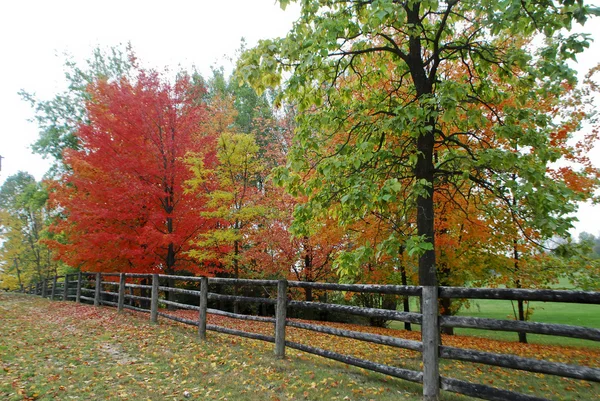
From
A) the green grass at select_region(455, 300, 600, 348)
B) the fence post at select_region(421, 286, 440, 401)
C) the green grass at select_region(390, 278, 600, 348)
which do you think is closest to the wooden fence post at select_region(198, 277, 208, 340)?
the fence post at select_region(421, 286, 440, 401)

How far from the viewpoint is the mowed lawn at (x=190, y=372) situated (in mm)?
4723

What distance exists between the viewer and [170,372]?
562 centimetres

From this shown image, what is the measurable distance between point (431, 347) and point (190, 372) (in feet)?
11.6

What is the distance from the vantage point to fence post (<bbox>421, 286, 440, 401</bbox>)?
436 centimetres

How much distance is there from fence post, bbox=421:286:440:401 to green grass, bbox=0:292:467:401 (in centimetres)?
24

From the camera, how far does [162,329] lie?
9141 millimetres

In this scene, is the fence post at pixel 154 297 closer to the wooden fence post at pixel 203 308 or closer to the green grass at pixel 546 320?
the wooden fence post at pixel 203 308

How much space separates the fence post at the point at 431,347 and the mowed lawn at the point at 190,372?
0.25 m

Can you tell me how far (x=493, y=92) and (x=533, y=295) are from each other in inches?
180

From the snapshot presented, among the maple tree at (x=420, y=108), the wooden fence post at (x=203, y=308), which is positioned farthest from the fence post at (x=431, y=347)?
the wooden fence post at (x=203, y=308)

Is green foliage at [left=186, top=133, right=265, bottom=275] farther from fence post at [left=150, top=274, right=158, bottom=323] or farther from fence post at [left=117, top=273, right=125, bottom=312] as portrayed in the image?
fence post at [left=150, top=274, right=158, bottom=323]

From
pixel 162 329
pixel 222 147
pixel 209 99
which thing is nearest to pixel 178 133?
pixel 222 147

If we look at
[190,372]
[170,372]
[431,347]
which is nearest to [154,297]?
[170,372]

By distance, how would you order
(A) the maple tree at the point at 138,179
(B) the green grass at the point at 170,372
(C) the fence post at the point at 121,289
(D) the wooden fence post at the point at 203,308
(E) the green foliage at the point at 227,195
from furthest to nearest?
(E) the green foliage at the point at 227,195 → (A) the maple tree at the point at 138,179 → (C) the fence post at the point at 121,289 → (D) the wooden fence post at the point at 203,308 → (B) the green grass at the point at 170,372
